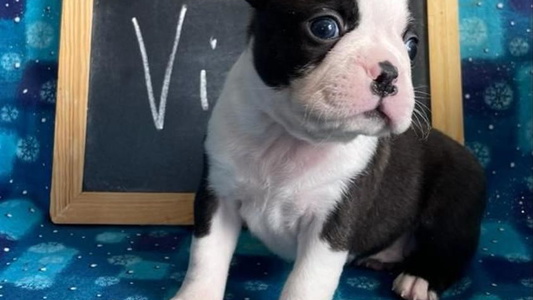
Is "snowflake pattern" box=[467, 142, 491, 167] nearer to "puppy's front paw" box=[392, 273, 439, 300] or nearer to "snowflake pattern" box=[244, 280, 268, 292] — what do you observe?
"puppy's front paw" box=[392, 273, 439, 300]

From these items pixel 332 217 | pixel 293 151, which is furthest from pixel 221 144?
pixel 332 217

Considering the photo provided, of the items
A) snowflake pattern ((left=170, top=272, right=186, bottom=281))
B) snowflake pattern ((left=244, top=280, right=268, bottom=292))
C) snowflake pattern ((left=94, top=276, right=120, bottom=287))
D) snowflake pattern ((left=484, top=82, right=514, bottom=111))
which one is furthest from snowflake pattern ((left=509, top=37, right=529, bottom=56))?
snowflake pattern ((left=94, top=276, right=120, bottom=287))

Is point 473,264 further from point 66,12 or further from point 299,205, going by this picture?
point 66,12

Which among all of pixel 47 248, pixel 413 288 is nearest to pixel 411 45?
pixel 413 288

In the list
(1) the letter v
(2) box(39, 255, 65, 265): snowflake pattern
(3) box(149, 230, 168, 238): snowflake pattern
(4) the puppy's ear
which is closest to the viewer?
(4) the puppy's ear

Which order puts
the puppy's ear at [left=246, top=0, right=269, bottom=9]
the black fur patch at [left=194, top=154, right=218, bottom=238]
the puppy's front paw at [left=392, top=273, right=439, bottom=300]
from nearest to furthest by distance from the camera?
the puppy's ear at [left=246, top=0, right=269, bottom=9]
the black fur patch at [left=194, top=154, right=218, bottom=238]
the puppy's front paw at [left=392, top=273, right=439, bottom=300]

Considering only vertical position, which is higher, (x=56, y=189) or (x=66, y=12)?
(x=66, y=12)

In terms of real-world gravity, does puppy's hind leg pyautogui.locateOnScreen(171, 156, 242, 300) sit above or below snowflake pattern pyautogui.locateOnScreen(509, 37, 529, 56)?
below

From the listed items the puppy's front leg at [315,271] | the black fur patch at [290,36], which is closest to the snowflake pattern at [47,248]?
the puppy's front leg at [315,271]
